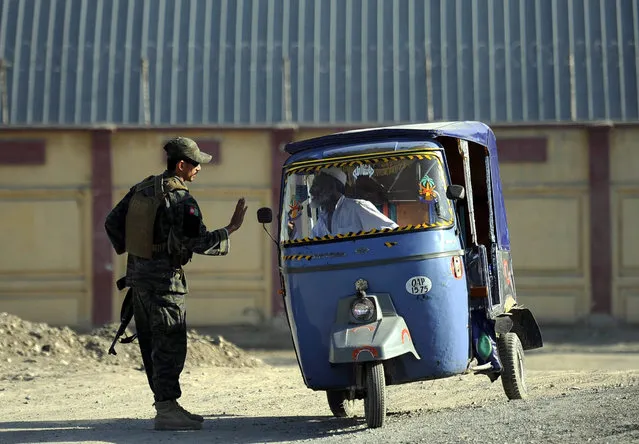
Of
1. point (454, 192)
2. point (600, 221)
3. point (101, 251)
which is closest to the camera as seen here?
point (454, 192)

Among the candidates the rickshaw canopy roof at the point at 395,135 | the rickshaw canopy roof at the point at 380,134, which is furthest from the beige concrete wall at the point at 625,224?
the rickshaw canopy roof at the point at 380,134

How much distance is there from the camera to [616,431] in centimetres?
785

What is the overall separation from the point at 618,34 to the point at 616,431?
12.9 metres

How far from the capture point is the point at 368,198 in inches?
359

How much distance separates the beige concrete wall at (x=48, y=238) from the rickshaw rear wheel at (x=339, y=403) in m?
9.32

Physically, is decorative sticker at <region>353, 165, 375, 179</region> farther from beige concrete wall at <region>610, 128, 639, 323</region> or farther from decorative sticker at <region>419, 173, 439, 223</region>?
beige concrete wall at <region>610, 128, 639, 323</region>

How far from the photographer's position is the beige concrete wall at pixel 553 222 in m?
18.3

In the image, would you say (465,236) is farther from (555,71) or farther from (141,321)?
(555,71)

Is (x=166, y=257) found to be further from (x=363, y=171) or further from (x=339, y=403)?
(x=339, y=403)

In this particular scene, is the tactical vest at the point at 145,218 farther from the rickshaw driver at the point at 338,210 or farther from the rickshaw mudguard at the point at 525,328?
the rickshaw mudguard at the point at 525,328

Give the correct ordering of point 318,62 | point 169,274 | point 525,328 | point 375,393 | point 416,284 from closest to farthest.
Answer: point 375,393, point 416,284, point 169,274, point 525,328, point 318,62

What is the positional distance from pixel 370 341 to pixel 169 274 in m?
1.75

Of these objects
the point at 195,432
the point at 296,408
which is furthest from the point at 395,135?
the point at 296,408

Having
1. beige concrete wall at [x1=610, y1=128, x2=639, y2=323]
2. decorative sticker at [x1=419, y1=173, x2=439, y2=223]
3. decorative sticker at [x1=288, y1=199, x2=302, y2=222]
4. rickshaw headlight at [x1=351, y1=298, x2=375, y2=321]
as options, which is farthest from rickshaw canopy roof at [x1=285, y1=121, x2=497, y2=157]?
beige concrete wall at [x1=610, y1=128, x2=639, y2=323]
